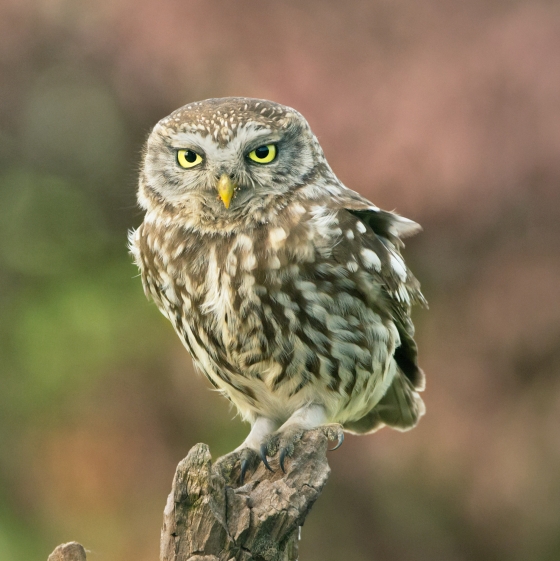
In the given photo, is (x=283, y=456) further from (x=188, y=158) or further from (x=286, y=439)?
(x=188, y=158)

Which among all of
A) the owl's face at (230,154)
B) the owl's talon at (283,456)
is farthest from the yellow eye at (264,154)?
the owl's talon at (283,456)

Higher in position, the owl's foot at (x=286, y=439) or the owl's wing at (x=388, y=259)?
the owl's wing at (x=388, y=259)

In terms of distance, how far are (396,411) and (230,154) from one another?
134 centimetres

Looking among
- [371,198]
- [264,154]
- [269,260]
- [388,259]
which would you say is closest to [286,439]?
[269,260]

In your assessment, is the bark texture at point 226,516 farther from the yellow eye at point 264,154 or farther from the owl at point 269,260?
the yellow eye at point 264,154

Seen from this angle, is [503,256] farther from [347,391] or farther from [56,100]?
[56,100]

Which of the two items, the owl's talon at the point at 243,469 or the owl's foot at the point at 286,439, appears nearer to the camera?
the owl's foot at the point at 286,439

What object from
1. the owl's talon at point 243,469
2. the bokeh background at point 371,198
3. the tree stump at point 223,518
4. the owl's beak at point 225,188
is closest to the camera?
the tree stump at point 223,518

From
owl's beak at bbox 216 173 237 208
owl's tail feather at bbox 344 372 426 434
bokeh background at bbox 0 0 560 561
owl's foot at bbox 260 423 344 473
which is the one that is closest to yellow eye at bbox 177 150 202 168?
owl's beak at bbox 216 173 237 208

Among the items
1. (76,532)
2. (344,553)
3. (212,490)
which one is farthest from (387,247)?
(76,532)

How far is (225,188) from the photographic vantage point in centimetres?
281

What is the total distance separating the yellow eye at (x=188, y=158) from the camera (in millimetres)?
2936

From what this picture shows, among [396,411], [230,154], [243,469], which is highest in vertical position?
[230,154]

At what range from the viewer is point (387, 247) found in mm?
3229
